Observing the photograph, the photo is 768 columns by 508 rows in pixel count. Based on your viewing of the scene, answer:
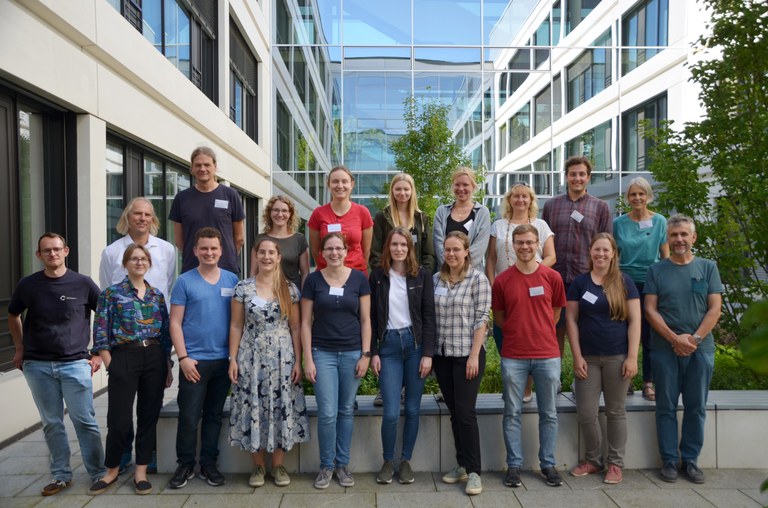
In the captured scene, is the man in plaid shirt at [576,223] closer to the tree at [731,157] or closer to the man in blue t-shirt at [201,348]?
the tree at [731,157]

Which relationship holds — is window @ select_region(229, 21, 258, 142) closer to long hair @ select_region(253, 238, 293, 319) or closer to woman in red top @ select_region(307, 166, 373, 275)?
woman in red top @ select_region(307, 166, 373, 275)

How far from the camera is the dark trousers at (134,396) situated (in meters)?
4.52

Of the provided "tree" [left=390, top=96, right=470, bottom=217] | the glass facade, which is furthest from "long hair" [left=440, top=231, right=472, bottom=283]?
the glass facade

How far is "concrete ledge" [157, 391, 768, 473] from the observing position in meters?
5.11

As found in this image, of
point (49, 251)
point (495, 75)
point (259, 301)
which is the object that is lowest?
point (259, 301)

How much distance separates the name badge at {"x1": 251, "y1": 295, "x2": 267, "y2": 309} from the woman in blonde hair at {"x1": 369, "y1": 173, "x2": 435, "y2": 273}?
1.07 metres

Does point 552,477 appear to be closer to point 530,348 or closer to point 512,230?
point 530,348

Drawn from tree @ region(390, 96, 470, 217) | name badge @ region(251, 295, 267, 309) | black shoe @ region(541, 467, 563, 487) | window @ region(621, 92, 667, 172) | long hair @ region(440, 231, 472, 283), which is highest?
window @ region(621, 92, 667, 172)

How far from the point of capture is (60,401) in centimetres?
462

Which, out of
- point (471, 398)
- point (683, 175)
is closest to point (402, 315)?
point (471, 398)

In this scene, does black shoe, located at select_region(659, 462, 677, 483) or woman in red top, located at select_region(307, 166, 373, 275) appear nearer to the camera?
black shoe, located at select_region(659, 462, 677, 483)

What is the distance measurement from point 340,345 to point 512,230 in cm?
192

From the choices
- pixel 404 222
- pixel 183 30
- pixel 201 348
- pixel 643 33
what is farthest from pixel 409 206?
pixel 643 33

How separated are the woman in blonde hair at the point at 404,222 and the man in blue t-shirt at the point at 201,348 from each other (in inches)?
53.4
